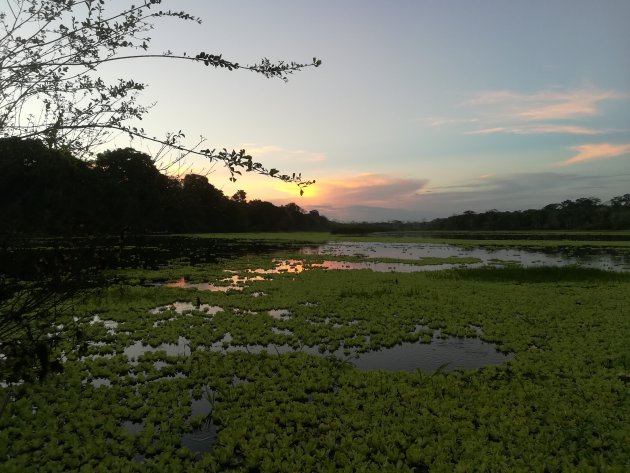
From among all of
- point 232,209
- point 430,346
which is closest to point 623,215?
point 232,209

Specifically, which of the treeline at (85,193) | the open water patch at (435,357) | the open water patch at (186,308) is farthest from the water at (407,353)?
the treeline at (85,193)

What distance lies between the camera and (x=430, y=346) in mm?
13781

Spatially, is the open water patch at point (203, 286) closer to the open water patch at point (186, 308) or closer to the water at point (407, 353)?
the open water patch at point (186, 308)

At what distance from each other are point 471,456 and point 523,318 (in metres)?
11.9

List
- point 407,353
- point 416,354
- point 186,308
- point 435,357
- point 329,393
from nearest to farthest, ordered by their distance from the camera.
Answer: point 329,393 → point 435,357 → point 416,354 → point 407,353 → point 186,308

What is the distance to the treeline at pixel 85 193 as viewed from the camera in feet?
12.0

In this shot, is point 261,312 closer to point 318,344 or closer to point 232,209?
point 318,344

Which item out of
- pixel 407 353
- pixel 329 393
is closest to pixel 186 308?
A: pixel 407 353

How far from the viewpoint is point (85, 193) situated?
13.0ft

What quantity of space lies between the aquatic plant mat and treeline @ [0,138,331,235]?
2.94 feet

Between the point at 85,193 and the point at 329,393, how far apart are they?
7.49 metres

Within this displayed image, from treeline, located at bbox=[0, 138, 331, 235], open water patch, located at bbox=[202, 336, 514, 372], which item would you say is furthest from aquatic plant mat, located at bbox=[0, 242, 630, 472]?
treeline, located at bbox=[0, 138, 331, 235]

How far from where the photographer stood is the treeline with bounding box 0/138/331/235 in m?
3.66

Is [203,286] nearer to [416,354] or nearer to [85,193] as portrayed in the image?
[416,354]
